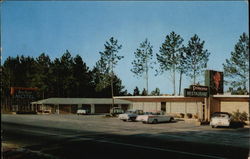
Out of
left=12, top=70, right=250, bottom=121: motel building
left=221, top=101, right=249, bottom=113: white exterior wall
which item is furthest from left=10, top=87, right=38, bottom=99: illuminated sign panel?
left=221, top=101, right=249, bottom=113: white exterior wall

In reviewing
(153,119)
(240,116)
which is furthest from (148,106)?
(240,116)

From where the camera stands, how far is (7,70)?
60.0 metres

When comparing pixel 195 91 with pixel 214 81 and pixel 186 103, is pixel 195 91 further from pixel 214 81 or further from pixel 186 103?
pixel 186 103

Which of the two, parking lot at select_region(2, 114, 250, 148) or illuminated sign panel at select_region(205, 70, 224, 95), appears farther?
illuminated sign panel at select_region(205, 70, 224, 95)

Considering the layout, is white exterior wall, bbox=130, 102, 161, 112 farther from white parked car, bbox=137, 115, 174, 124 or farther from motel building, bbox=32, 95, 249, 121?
white parked car, bbox=137, 115, 174, 124

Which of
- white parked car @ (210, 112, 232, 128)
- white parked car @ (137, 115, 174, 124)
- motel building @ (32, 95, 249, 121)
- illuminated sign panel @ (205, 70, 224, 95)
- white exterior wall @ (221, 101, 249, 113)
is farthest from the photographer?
motel building @ (32, 95, 249, 121)

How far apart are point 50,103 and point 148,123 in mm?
32208

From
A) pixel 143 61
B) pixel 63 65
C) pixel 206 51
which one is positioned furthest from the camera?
pixel 63 65

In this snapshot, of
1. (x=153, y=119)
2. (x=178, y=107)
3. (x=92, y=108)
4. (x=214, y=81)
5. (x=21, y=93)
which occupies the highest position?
(x=214, y=81)

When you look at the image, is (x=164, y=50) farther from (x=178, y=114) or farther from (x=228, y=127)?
(x=228, y=127)

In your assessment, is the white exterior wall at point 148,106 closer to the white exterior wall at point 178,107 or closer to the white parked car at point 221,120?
the white exterior wall at point 178,107

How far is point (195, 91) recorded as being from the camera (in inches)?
1341

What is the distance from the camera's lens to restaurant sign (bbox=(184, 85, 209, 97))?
1332 inches

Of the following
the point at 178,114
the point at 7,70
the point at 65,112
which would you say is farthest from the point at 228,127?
the point at 7,70
